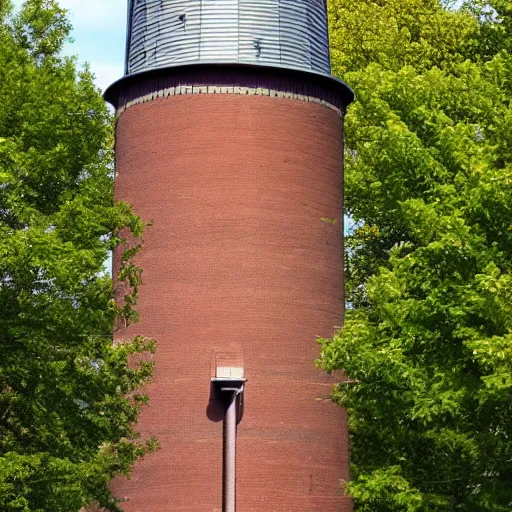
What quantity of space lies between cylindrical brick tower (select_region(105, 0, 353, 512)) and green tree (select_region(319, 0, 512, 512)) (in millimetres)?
2320

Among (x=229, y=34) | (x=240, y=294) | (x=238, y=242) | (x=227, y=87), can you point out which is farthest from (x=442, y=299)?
(x=229, y=34)

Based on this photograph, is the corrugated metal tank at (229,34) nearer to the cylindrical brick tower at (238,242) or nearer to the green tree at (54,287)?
the cylindrical brick tower at (238,242)

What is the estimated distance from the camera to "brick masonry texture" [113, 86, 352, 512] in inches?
1118

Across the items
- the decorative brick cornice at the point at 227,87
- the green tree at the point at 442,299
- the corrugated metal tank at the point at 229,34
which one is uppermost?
the corrugated metal tank at the point at 229,34

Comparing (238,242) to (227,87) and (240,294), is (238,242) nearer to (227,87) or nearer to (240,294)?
(240,294)

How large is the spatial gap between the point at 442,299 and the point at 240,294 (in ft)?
31.3

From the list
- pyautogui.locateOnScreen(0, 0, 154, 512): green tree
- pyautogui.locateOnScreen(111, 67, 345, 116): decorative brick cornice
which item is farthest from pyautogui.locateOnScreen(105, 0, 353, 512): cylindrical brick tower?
pyautogui.locateOnScreen(0, 0, 154, 512): green tree

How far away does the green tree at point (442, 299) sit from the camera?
64.6 ft

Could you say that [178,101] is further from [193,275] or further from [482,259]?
[482,259]

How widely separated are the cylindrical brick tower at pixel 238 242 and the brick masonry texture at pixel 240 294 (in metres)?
0.03

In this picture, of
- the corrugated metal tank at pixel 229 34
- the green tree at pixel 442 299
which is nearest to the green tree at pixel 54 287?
the green tree at pixel 442 299

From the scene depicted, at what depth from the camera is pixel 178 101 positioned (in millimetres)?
30484

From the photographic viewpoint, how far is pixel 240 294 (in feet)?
95.1

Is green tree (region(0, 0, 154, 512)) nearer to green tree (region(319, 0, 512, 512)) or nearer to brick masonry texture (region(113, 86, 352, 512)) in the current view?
brick masonry texture (region(113, 86, 352, 512))
